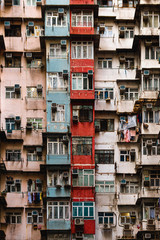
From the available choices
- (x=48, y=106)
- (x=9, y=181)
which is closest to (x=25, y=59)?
(x=48, y=106)

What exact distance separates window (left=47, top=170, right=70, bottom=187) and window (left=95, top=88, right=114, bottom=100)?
4.07 m

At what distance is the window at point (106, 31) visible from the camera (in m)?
24.7

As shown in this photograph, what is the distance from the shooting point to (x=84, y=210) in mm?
22609

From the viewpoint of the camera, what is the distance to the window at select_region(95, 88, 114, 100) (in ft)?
79.4

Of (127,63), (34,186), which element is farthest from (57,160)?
(127,63)

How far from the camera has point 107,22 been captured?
24.9m

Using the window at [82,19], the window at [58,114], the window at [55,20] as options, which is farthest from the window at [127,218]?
the window at [55,20]

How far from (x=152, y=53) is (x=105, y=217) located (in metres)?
8.07

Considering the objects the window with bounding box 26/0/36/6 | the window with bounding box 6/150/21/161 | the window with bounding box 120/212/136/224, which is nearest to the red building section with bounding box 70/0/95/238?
the window with bounding box 120/212/136/224

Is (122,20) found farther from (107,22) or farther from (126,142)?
(126,142)

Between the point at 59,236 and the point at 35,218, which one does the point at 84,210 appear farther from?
the point at 35,218

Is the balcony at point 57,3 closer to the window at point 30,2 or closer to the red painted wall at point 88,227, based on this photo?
the window at point 30,2

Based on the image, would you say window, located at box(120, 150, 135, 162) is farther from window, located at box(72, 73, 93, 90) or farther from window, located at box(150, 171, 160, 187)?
window, located at box(72, 73, 93, 90)

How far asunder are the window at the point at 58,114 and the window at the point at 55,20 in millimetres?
3970
